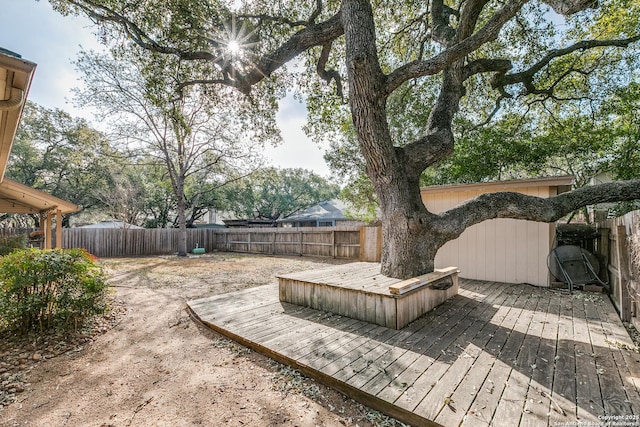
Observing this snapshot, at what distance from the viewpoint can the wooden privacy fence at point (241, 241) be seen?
10242 millimetres

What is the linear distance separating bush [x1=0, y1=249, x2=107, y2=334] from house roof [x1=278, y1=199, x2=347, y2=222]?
18292mm

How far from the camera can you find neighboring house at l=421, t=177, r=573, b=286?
5.27 meters

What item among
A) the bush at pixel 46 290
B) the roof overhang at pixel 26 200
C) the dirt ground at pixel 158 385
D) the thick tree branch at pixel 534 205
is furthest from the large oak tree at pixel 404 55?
the roof overhang at pixel 26 200

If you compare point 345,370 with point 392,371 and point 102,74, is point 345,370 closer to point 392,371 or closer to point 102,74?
point 392,371

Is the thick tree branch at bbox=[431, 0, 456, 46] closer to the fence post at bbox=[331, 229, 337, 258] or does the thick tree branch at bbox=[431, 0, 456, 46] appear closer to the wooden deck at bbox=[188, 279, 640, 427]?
the wooden deck at bbox=[188, 279, 640, 427]

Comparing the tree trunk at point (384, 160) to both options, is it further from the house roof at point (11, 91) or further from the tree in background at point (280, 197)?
the tree in background at point (280, 197)

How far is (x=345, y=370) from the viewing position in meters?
2.23

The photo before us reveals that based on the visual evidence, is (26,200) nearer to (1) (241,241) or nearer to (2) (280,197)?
(1) (241,241)

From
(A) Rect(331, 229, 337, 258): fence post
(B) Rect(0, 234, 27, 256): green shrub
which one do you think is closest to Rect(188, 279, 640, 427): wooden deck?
(A) Rect(331, 229, 337, 258): fence post

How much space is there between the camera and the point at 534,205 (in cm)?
373

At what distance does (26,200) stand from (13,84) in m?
7.87

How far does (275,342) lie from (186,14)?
229 inches

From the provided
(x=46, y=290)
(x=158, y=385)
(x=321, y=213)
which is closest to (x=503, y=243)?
(x=158, y=385)

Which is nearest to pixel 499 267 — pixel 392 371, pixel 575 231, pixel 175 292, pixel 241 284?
pixel 575 231
